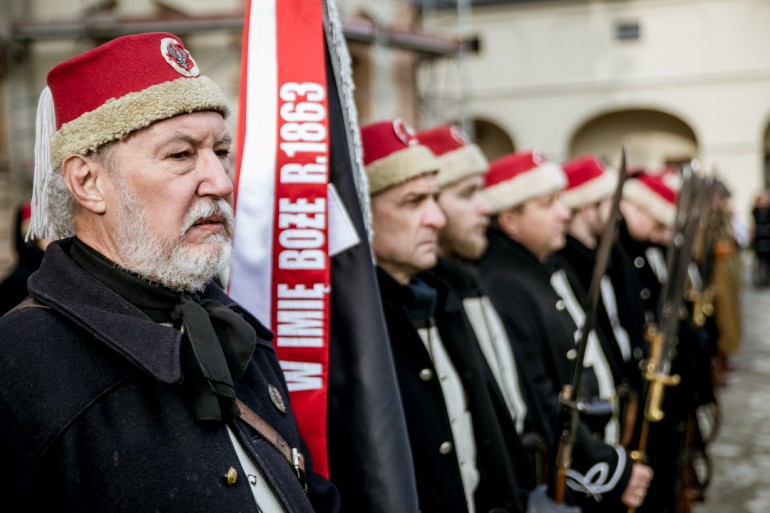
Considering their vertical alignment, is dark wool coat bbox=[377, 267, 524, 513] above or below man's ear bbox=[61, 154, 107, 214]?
below

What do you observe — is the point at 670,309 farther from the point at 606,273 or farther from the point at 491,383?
the point at 491,383

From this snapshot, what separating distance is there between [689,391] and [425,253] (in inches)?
123

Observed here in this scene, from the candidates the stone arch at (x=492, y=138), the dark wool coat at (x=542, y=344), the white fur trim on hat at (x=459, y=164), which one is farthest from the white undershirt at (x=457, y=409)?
the stone arch at (x=492, y=138)

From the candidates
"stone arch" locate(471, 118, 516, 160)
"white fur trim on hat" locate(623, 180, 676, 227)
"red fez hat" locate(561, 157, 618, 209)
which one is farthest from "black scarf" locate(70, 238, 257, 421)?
"stone arch" locate(471, 118, 516, 160)

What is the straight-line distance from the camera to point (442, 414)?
8.09 ft

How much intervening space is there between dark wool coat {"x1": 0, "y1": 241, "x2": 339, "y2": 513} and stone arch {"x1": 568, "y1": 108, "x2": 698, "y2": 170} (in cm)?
2450

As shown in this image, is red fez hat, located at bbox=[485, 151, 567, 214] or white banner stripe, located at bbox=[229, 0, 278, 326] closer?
white banner stripe, located at bbox=[229, 0, 278, 326]

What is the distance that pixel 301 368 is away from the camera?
210 cm

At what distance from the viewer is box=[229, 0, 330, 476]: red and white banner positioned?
6.83 feet

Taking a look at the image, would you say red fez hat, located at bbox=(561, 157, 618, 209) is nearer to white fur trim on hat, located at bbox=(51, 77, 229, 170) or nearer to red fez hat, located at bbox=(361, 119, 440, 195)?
red fez hat, located at bbox=(361, 119, 440, 195)

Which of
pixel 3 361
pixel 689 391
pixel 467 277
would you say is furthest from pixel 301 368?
pixel 689 391

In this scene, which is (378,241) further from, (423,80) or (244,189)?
(423,80)

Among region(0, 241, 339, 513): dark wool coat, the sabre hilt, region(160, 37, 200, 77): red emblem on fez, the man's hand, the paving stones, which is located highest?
region(160, 37, 200, 77): red emblem on fez

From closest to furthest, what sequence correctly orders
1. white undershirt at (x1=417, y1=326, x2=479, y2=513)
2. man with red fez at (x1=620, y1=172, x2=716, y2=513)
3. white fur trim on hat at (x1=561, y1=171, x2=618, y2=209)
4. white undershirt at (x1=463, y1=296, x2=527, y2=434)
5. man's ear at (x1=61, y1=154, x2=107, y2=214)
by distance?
man's ear at (x1=61, y1=154, x2=107, y2=214)
white undershirt at (x1=417, y1=326, x2=479, y2=513)
white undershirt at (x1=463, y1=296, x2=527, y2=434)
man with red fez at (x1=620, y1=172, x2=716, y2=513)
white fur trim on hat at (x1=561, y1=171, x2=618, y2=209)
